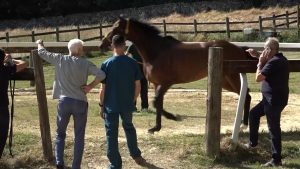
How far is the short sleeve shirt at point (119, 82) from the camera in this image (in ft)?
20.9

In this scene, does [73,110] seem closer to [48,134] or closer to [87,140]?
[48,134]

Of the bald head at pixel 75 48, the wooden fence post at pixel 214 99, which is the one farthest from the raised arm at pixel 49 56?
the wooden fence post at pixel 214 99

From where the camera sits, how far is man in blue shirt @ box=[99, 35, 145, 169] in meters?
6.36

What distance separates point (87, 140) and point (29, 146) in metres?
0.86

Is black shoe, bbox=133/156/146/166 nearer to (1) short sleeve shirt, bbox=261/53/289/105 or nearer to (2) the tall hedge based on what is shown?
(1) short sleeve shirt, bbox=261/53/289/105

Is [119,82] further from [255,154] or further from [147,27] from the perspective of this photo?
[147,27]

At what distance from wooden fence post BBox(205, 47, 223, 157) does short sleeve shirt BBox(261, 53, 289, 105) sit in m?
0.63

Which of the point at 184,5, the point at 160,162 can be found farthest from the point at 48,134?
the point at 184,5

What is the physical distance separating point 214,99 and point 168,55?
7.42 ft

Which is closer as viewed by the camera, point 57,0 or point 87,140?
point 87,140

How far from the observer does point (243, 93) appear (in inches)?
306

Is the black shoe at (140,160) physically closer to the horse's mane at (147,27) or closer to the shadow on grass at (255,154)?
the shadow on grass at (255,154)

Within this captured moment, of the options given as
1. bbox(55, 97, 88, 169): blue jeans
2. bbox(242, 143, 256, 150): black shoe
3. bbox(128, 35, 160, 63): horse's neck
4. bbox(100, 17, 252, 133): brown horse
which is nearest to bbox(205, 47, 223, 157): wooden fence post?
bbox(242, 143, 256, 150): black shoe

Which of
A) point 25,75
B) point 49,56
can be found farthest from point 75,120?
point 25,75
